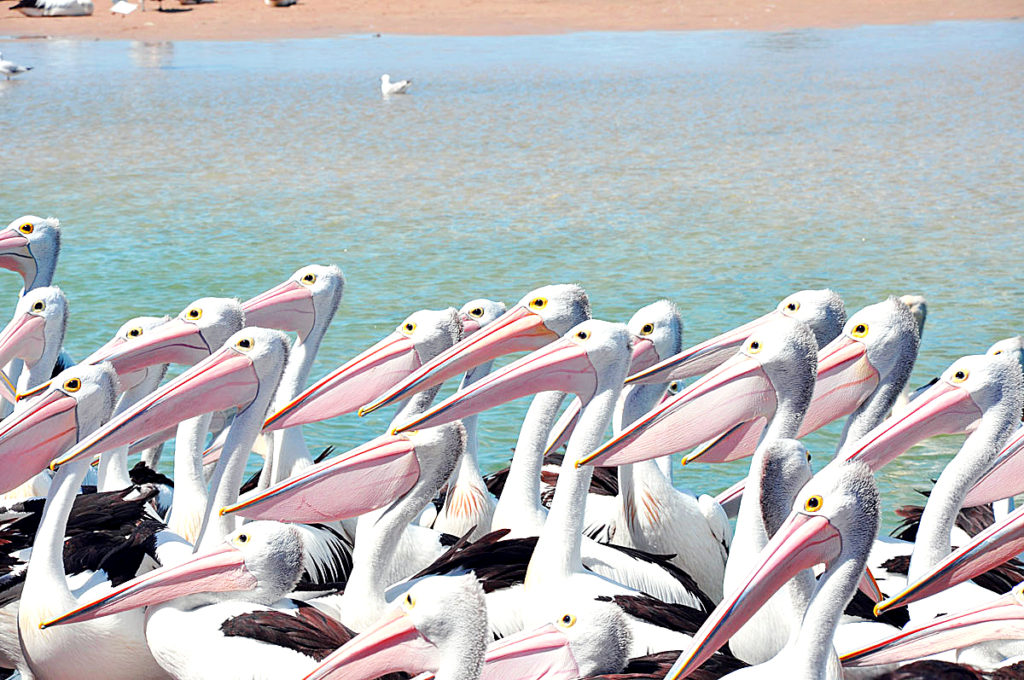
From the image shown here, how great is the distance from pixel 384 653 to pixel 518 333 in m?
1.60

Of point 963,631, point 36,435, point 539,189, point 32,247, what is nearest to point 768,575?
point 963,631

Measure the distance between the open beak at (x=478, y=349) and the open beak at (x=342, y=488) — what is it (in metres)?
0.46

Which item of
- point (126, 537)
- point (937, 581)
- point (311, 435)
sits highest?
point (937, 581)

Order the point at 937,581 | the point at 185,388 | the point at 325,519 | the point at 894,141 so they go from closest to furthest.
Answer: the point at 937,581 → the point at 325,519 → the point at 185,388 → the point at 894,141

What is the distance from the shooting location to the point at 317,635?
10.2 ft

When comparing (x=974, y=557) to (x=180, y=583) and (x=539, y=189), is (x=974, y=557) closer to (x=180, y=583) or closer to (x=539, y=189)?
(x=180, y=583)

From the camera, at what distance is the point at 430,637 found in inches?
104

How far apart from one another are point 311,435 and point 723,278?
122 inches

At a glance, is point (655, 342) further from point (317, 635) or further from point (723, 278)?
point (723, 278)

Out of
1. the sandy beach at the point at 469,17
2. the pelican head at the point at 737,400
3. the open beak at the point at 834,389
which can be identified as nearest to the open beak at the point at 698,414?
the pelican head at the point at 737,400

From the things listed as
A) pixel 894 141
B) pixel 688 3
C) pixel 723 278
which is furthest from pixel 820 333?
pixel 688 3

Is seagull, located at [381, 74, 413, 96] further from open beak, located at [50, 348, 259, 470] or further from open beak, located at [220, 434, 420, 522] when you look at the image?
open beak, located at [220, 434, 420, 522]

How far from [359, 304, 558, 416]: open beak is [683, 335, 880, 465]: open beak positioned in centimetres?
61

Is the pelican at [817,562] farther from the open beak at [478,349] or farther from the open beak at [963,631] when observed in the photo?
the open beak at [478,349]
